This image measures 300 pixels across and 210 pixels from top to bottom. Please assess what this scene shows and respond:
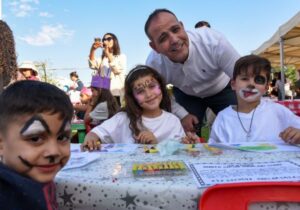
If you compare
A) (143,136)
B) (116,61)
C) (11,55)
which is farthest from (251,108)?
(116,61)

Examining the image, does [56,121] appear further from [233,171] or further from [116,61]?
[116,61]

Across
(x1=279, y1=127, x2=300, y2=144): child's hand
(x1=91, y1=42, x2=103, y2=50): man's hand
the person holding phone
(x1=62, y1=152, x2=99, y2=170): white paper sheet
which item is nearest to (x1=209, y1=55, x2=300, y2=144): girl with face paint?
(x1=279, y1=127, x2=300, y2=144): child's hand

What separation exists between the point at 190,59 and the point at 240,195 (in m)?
1.62

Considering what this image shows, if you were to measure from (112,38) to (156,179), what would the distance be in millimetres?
3787

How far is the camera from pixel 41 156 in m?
0.81

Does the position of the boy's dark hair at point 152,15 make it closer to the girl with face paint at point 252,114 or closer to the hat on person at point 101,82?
the girl with face paint at point 252,114

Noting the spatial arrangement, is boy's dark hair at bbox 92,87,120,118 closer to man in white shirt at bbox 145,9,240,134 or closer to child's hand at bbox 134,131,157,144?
man in white shirt at bbox 145,9,240,134

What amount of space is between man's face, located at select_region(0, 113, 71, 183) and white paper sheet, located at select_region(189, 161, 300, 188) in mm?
377

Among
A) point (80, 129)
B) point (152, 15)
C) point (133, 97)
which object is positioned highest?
point (152, 15)

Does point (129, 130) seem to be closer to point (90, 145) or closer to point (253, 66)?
point (90, 145)

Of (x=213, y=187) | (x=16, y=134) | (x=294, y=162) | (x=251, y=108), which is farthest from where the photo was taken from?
(x=251, y=108)

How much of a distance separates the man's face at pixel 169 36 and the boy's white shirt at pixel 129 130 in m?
0.42

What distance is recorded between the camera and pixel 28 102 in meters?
0.85

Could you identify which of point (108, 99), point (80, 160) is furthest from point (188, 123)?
point (108, 99)
